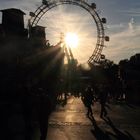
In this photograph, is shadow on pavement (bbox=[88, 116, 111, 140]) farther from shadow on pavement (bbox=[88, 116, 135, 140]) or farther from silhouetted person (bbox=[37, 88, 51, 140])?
silhouetted person (bbox=[37, 88, 51, 140])

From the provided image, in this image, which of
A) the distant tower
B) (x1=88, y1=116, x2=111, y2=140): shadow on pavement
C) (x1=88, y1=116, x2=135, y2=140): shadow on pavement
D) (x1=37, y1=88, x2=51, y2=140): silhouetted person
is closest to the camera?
(x1=37, y1=88, x2=51, y2=140): silhouetted person

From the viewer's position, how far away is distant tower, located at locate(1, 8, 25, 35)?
60.9 meters

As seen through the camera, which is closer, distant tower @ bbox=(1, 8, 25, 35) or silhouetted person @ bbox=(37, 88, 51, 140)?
silhouetted person @ bbox=(37, 88, 51, 140)

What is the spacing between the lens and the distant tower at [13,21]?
6088cm

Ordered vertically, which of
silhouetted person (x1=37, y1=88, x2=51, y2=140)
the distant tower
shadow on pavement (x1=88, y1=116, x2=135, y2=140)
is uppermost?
the distant tower

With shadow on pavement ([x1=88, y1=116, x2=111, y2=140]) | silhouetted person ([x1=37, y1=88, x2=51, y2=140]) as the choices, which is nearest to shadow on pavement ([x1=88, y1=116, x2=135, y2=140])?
shadow on pavement ([x1=88, y1=116, x2=111, y2=140])

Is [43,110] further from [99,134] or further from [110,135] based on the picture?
[99,134]

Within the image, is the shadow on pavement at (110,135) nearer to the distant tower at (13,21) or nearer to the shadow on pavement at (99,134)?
the shadow on pavement at (99,134)

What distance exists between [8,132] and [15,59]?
2354 cm

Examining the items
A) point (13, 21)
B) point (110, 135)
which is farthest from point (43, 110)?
point (13, 21)

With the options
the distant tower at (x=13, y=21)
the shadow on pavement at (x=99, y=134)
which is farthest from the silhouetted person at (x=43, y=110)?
the distant tower at (x=13, y=21)

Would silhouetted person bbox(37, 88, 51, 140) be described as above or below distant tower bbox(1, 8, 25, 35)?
below

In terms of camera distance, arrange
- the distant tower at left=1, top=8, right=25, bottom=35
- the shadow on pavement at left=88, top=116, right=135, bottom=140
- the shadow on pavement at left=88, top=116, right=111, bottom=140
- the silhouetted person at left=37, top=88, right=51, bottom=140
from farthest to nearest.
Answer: the distant tower at left=1, top=8, right=25, bottom=35
the shadow on pavement at left=88, top=116, right=111, bottom=140
the shadow on pavement at left=88, top=116, right=135, bottom=140
the silhouetted person at left=37, top=88, right=51, bottom=140

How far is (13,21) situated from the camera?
63562mm
